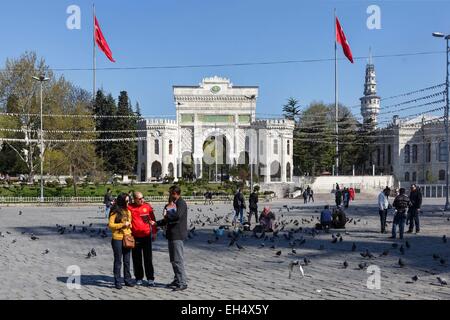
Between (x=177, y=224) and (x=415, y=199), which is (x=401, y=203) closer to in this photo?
(x=415, y=199)

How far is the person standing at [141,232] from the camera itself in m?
8.95

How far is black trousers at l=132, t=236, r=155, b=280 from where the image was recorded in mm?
9023

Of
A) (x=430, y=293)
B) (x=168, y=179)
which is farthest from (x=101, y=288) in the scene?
(x=168, y=179)

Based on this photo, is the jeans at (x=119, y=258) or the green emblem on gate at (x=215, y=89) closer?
the jeans at (x=119, y=258)

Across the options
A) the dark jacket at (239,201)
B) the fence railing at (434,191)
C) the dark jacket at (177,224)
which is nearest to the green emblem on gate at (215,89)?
the fence railing at (434,191)

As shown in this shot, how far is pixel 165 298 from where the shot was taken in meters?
8.09

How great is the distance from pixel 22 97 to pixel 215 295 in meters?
42.2

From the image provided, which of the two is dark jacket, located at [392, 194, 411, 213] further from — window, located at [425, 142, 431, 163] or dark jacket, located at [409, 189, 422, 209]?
window, located at [425, 142, 431, 163]

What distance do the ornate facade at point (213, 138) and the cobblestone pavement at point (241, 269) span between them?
4846cm

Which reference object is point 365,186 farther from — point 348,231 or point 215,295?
point 215,295

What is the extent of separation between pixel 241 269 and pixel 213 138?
60.1m

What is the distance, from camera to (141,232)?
8.95 metres

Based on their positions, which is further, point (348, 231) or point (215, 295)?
point (348, 231)

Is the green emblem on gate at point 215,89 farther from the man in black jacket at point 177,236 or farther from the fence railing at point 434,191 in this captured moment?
the man in black jacket at point 177,236
